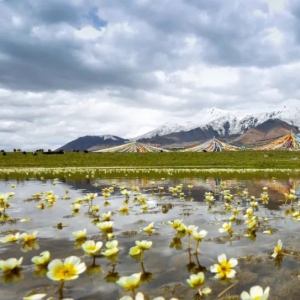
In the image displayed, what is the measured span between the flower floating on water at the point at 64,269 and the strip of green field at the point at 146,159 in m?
45.5

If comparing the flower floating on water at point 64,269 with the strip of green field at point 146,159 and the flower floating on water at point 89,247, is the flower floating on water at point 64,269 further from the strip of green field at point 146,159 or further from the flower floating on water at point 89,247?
the strip of green field at point 146,159

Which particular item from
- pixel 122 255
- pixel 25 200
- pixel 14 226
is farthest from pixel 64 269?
pixel 25 200

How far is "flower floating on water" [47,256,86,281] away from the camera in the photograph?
3.63 metres

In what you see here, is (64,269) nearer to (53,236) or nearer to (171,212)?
(53,236)

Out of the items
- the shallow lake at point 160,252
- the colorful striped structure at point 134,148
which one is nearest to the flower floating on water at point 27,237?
the shallow lake at point 160,252

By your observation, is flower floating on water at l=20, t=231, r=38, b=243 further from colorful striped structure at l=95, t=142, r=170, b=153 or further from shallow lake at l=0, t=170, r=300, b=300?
colorful striped structure at l=95, t=142, r=170, b=153

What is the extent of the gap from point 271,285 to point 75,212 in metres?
6.59

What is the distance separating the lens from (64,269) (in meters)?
3.73

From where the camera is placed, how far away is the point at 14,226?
299 inches

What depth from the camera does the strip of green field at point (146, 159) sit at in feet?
165

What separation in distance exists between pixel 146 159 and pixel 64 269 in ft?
169

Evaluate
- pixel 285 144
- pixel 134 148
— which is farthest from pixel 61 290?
pixel 285 144

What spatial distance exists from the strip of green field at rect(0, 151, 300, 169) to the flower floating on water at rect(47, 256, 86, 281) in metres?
45.5

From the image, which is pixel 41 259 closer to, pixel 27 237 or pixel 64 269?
pixel 64 269
